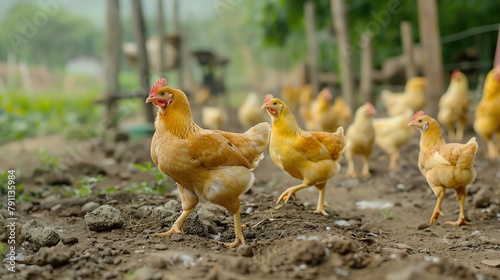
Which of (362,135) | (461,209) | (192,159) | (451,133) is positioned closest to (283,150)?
(192,159)

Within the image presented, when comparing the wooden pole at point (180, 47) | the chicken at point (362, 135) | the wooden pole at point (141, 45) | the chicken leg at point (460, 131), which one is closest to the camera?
the chicken at point (362, 135)

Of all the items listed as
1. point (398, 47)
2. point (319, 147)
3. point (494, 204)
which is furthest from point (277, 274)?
point (398, 47)

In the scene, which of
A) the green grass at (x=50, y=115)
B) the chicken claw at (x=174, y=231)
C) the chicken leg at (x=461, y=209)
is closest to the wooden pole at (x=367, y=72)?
the green grass at (x=50, y=115)

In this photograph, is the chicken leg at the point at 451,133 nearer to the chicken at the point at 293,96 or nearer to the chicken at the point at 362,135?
the chicken at the point at 362,135

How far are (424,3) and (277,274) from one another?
799 cm

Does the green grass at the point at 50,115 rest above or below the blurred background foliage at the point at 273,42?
below

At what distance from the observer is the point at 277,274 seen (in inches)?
125

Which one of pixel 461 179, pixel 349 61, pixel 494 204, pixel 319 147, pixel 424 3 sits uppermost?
pixel 424 3

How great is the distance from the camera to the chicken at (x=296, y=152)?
5238mm

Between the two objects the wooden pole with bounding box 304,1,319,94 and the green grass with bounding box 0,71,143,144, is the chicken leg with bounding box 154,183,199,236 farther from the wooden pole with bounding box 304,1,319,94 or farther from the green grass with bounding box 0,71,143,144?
the wooden pole with bounding box 304,1,319,94

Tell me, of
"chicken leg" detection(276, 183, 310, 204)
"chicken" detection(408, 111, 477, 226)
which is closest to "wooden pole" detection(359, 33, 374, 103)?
"chicken" detection(408, 111, 477, 226)

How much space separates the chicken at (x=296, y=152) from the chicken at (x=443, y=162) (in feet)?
3.13

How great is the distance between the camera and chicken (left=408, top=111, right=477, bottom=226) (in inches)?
206

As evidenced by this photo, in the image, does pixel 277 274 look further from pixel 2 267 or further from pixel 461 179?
pixel 461 179
